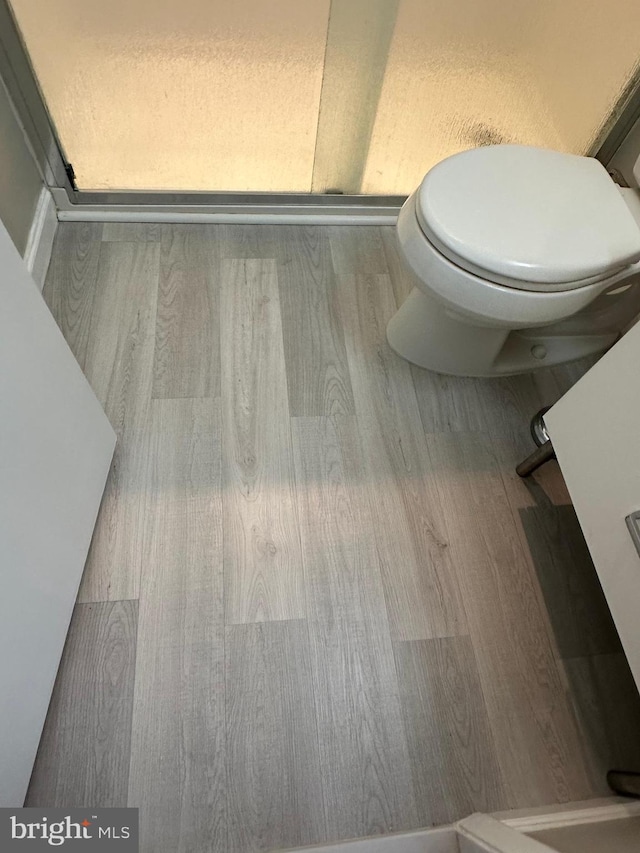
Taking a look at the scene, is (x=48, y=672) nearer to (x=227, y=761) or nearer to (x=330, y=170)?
(x=227, y=761)

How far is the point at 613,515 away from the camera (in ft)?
2.85

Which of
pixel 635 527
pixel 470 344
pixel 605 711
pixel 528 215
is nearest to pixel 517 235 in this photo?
pixel 528 215

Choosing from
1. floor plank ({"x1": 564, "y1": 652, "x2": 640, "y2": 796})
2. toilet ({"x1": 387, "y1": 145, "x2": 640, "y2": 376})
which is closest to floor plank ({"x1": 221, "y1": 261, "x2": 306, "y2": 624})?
toilet ({"x1": 387, "y1": 145, "x2": 640, "y2": 376})

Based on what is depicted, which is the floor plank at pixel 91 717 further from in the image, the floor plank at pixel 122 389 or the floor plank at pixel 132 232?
the floor plank at pixel 132 232

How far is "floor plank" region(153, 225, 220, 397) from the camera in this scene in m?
1.31

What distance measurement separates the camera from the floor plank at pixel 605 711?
1.00m

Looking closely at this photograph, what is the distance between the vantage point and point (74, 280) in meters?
1.42

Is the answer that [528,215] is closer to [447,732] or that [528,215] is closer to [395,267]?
[395,267]

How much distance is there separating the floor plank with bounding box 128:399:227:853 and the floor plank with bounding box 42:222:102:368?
→ 0.29 meters

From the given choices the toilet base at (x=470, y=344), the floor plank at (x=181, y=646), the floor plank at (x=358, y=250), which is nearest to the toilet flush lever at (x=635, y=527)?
the toilet base at (x=470, y=344)

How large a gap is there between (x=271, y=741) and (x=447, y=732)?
317 millimetres

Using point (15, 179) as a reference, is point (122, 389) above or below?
below

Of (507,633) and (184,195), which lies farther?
(184,195)

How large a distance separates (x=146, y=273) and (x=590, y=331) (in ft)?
3.81
